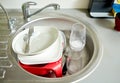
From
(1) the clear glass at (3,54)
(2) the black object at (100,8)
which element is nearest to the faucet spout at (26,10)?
(1) the clear glass at (3,54)

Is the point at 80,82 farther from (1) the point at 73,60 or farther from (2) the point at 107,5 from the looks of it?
(2) the point at 107,5

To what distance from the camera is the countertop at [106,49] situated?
784mm

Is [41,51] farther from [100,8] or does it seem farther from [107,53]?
[100,8]

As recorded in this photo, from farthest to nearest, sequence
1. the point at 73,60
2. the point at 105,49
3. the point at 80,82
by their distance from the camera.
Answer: the point at 73,60
the point at 105,49
the point at 80,82

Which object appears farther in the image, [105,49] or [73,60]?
[73,60]

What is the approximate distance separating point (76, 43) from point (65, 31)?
11cm

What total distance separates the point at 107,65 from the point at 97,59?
0.05 metres

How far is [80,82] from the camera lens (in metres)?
0.75

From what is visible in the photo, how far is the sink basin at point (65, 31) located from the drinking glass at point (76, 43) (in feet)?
0.11

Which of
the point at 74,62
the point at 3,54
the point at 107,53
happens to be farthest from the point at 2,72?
the point at 107,53

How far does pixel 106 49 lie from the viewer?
900 mm

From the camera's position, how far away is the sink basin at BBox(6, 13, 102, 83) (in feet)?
2.52

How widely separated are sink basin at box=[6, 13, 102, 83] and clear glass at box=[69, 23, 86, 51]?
0.03 metres

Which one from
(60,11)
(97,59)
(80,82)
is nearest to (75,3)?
(60,11)
